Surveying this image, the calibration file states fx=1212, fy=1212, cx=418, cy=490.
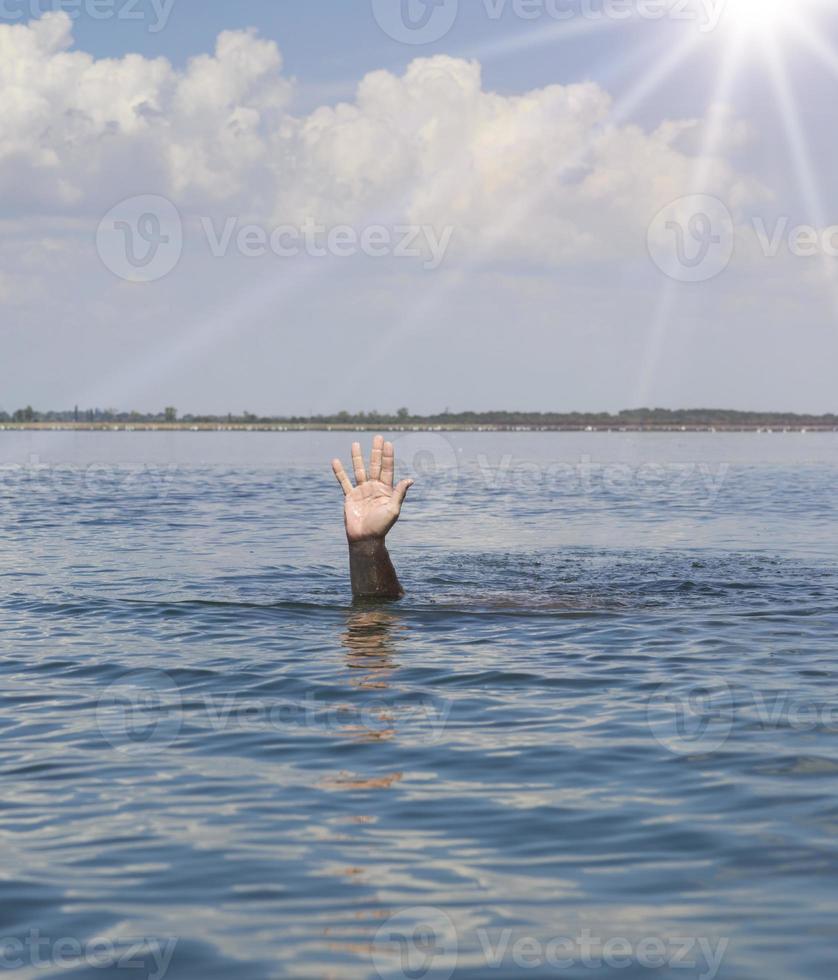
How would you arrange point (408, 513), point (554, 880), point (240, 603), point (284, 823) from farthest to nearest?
point (408, 513)
point (240, 603)
point (284, 823)
point (554, 880)

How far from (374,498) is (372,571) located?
1.24 meters

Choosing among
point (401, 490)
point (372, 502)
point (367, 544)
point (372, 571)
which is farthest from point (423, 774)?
point (372, 571)

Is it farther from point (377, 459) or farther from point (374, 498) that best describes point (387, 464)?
point (374, 498)

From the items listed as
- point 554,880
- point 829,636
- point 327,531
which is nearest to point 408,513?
point 327,531

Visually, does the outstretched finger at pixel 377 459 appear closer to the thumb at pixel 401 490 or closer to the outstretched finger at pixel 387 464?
the outstretched finger at pixel 387 464

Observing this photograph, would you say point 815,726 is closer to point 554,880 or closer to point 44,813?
point 554,880

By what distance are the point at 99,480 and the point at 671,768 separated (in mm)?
43996

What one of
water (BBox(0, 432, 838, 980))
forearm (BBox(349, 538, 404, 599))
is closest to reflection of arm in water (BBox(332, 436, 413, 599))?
forearm (BBox(349, 538, 404, 599))

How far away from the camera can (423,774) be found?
778 centimetres

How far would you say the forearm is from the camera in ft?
46.8

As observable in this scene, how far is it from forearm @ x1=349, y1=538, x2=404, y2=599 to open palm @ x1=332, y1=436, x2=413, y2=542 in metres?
0.27

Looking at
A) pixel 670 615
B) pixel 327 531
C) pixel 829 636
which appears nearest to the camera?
pixel 829 636

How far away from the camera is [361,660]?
38.0ft

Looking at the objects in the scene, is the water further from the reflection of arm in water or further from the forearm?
the reflection of arm in water
